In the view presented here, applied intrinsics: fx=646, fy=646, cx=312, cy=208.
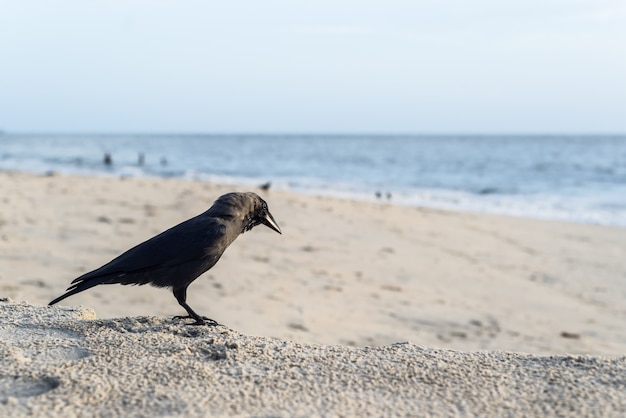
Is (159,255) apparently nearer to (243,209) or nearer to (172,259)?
(172,259)

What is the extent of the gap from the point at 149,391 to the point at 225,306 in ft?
14.7

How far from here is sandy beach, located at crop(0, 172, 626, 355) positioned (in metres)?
6.59

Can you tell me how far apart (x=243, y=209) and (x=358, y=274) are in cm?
542

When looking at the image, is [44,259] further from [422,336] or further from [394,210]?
[394,210]

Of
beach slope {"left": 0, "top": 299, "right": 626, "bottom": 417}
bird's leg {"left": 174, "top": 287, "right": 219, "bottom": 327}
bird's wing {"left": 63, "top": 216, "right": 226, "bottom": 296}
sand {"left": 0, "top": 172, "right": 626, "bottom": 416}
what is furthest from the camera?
bird's leg {"left": 174, "top": 287, "right": 219, "bottom": 327}

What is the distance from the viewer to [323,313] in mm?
7008

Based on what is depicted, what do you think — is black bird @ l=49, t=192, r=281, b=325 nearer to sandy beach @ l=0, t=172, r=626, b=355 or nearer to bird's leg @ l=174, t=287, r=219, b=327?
bird's leg @ l=174, t=287, r=219, b=327

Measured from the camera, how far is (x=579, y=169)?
31.9m

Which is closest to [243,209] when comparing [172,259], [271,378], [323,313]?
[172,259]

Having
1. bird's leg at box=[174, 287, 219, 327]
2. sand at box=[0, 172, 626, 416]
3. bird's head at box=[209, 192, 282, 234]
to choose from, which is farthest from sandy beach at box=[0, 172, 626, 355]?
bird's leg at box=[174, 287, 219, 327]

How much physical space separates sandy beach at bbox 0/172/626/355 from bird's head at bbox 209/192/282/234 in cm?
246

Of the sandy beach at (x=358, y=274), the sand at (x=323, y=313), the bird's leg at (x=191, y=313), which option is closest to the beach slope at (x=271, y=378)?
the sand at (x=323, y=313)

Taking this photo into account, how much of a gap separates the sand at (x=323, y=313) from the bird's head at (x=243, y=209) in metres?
0.62

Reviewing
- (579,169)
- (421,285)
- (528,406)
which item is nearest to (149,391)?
(528,406)
